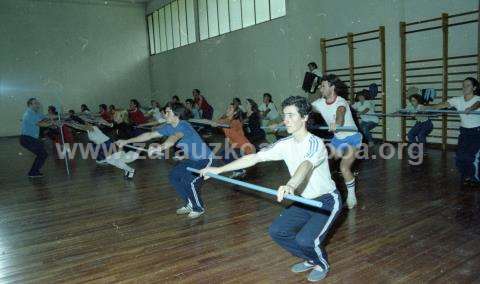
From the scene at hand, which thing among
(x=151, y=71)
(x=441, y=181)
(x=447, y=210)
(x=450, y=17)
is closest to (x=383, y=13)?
(x=450, y=17)

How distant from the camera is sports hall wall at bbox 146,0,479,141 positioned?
6988mm

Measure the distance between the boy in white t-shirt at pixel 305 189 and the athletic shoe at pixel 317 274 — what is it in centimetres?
2

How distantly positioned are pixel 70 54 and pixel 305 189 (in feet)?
46.7

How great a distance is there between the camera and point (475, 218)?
11.3 feet

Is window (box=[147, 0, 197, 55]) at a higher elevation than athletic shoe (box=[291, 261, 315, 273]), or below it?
higher

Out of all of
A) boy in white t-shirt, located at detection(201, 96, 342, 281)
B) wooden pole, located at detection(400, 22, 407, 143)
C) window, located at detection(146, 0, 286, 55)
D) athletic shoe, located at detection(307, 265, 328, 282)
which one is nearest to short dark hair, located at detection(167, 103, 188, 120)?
boy in white t-shirt, located at detection(201, 96, 342, 281)

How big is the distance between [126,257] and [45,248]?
81 cm

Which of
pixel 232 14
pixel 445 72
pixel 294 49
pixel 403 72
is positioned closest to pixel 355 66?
pixel 403 72

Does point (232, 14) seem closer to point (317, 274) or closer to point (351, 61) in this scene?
point (351, 61)

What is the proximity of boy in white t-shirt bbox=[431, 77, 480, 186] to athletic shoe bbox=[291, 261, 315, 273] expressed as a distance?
9.16 feet

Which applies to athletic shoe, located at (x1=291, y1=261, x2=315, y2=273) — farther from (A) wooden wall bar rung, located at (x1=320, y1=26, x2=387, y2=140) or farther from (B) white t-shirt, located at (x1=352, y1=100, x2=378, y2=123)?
(A) wooden wall bar rung, located at (x1=320, y1=26, x2=387, y2=140)

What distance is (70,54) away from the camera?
1445 centimetres

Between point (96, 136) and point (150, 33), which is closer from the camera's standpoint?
point (96, 136)

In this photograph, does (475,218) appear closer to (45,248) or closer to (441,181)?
(441,181)
